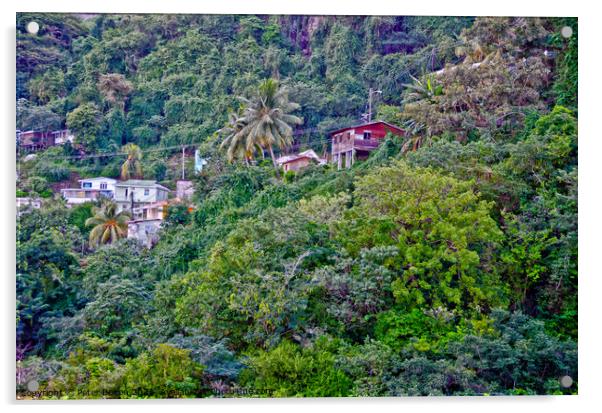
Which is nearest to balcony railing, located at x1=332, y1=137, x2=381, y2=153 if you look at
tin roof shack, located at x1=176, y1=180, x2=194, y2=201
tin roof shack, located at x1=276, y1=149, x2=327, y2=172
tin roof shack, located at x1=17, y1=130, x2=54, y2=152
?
tin roof shack, located at x1=276, y1=149, x2=327, y2=172

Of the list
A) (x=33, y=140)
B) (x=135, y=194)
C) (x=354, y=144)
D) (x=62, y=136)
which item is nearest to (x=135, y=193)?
(x=135, y=194)

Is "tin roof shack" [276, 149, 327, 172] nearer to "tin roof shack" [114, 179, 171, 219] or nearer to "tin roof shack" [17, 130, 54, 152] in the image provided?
"tin roof shack" [114, 179, 171, 219]

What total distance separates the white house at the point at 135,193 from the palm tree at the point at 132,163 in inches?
3.3

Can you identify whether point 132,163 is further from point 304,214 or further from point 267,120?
point 304,214

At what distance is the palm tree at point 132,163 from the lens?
32.9 ft

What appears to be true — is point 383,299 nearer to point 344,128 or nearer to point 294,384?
point 294,384

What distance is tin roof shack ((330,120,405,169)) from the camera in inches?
417

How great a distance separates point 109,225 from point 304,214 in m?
2.20

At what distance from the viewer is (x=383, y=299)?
9227 millimetres

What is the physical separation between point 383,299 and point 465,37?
3222 millimetres

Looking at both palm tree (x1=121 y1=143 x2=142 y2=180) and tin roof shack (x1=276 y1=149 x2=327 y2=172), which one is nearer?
palm tree (x1=121 y1=143 x2=142 y2=180)

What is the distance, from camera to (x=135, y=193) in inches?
396

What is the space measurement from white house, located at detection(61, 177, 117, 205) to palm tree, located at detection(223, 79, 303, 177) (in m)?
1.63

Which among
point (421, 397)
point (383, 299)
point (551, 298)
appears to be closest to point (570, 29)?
point (551, 298)
